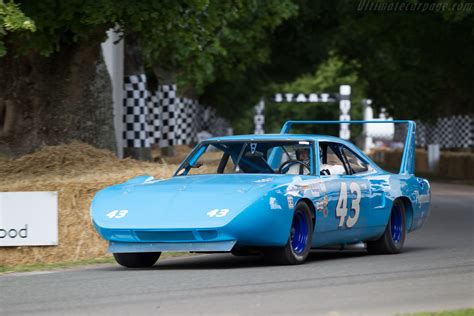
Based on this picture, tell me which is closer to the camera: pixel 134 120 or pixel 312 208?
pixel 312 208

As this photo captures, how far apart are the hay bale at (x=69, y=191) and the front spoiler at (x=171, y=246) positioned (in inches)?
77.7

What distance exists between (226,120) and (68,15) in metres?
44.7

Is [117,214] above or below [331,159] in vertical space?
below

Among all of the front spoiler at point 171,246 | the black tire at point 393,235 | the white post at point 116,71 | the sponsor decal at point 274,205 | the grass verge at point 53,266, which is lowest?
the grass verge at point 53,266

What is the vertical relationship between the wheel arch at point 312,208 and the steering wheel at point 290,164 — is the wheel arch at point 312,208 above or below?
below

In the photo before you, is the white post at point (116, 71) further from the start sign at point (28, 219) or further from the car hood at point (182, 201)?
the car hood at point (182, 201)

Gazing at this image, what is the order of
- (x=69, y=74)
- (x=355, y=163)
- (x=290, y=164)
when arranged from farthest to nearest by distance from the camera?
1. (x=69, y=74)
2. (x=355, y=163)
3. (x=290, y=164)

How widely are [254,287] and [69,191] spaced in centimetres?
434

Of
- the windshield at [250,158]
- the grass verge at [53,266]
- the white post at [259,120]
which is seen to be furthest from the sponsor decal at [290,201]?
the white post at [259,120]

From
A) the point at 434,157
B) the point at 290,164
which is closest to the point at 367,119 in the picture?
the point at 434,157

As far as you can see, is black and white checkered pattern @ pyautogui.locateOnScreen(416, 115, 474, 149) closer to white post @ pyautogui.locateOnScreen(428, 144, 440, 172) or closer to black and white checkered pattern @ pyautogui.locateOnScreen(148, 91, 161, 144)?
white post @ pyautogui.locateOnScreen(428, 144, 440, 172)

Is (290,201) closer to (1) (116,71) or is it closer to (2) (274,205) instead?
(2) (274,205)

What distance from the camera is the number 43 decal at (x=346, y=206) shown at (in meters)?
12.4

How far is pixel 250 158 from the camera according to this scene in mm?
12555
